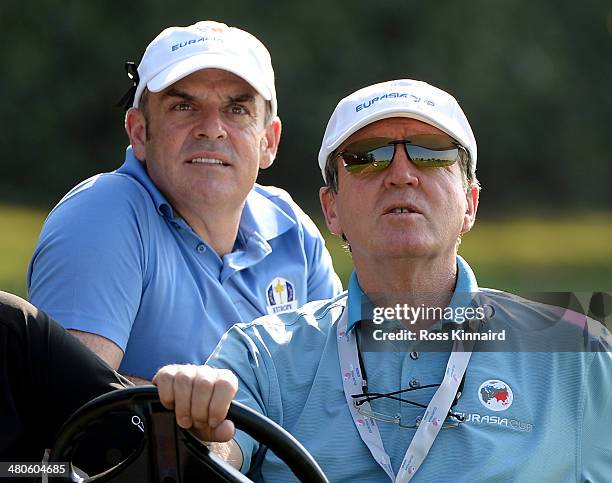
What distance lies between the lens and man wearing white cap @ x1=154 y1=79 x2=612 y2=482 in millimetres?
2848

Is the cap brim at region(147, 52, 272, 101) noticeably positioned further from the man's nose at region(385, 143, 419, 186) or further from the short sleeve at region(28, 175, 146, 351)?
the man's nose at region(385, 143, 419, 186)

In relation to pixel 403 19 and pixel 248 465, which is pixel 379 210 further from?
pixel 403 19

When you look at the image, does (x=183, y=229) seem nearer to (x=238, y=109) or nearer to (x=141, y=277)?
(x=141, y=277)

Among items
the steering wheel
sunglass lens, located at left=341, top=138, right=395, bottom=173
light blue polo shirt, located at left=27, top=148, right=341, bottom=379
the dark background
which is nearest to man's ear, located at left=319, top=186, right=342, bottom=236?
sunglass lens, located at left=341, top=138, right=395, bottom=173

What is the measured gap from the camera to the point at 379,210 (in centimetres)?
321

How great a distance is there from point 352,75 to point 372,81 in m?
0.35

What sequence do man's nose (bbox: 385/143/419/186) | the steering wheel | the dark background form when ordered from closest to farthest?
the steering wheel → man's nose (bbox: 385/143/419/186) → the dark background

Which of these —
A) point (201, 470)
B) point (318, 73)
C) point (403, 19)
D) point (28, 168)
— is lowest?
point (201, 470)

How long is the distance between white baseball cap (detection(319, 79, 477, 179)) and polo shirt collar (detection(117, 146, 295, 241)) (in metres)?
0.81

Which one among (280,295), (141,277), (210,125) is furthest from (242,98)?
(141,277)

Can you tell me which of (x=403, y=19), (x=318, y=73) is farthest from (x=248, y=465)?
(x=403, y=19)

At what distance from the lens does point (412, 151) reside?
10.6ft

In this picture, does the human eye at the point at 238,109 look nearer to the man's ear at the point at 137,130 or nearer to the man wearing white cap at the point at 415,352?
the man's ear at the point at 137,130

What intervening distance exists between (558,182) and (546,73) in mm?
1947
